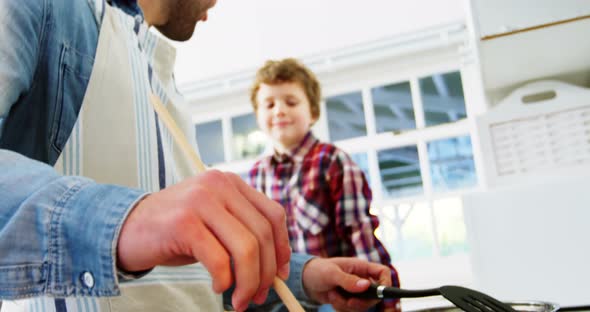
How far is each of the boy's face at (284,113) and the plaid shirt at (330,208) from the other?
8cm

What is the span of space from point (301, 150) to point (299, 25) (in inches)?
54.2

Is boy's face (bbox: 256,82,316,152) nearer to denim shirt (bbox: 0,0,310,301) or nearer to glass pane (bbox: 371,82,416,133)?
denim shirt (bbox: 0,0,310,301)

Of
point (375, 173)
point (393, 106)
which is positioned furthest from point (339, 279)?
point (393, 106)

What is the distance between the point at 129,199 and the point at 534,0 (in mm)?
1160

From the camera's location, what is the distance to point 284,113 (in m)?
1.50

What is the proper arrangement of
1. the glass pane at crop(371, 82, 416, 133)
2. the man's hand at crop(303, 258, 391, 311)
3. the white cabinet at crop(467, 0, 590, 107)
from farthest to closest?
1. the glass pane at crop(371, 82, 416, 133)
2. the white cabinet at crop(467, 0, 590, 107)
3. the man's hand at crop(303, 258, 391, 311)

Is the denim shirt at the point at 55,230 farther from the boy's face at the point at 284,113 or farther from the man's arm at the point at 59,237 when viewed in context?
the boy's face at the point at 284,113

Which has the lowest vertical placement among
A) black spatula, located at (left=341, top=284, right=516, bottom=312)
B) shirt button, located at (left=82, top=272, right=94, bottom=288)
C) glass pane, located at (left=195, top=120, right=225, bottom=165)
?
black spatula, located at (left=341, top=284, right=516, bottom=312)

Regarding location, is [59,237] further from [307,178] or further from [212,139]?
[212,139]

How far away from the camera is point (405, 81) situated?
2758 millimetres

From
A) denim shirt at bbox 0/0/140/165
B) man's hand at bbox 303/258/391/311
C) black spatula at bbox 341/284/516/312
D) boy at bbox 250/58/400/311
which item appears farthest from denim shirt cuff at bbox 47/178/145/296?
boy at bbox 250/58/400/311

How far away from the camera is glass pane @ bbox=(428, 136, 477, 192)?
269 cm

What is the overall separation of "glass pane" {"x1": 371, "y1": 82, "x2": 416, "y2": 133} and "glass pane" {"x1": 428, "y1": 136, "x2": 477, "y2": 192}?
0.32 meters

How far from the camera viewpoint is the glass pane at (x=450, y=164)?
2.69 m
